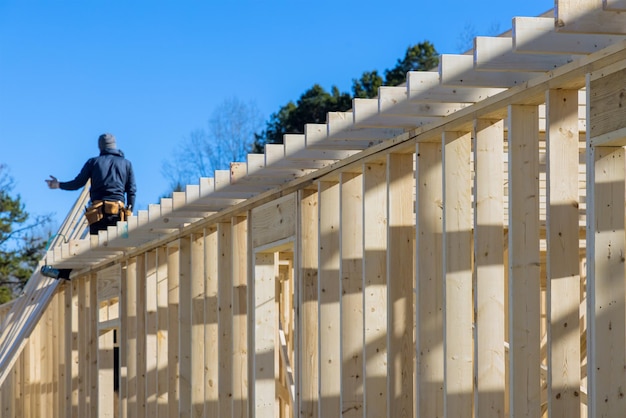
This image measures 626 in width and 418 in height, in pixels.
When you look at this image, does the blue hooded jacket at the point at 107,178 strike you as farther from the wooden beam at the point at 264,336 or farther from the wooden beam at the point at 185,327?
the wooden beam at the point at 264,336

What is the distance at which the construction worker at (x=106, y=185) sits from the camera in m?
13.3

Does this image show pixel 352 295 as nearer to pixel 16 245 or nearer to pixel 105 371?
pixel 105 371

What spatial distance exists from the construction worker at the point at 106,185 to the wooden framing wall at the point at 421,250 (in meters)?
0.62

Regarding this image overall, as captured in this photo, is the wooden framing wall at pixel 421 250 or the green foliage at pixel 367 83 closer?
the wooden framing wall at pixel 421 250

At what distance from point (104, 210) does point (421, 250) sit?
6.94 metres

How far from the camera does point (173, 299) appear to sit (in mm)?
11984

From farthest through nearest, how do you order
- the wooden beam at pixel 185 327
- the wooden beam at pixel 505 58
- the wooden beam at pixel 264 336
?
the wooden beam at pixel 185 327 → the wooden beam at pixel 264 336 → the wooden beam at pixel 505 58

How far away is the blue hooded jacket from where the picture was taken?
13328 millimetres

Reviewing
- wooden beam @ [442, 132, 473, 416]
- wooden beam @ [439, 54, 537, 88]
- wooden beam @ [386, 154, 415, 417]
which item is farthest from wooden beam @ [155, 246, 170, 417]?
wooden beam @ [439, 54, 537, 88]

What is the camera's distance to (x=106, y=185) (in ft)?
43.7

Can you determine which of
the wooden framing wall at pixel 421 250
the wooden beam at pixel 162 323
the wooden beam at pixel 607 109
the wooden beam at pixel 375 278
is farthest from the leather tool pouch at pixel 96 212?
the wooden beam at pixel 607 109

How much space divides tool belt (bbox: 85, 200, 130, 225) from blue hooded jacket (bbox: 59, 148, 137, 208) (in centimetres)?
7

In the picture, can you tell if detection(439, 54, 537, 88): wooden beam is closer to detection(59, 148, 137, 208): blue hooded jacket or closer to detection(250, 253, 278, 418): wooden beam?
detection(250, 253, 278, 418): wooden beam

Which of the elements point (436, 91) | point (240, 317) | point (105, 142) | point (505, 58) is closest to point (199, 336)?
point (240, 317)
